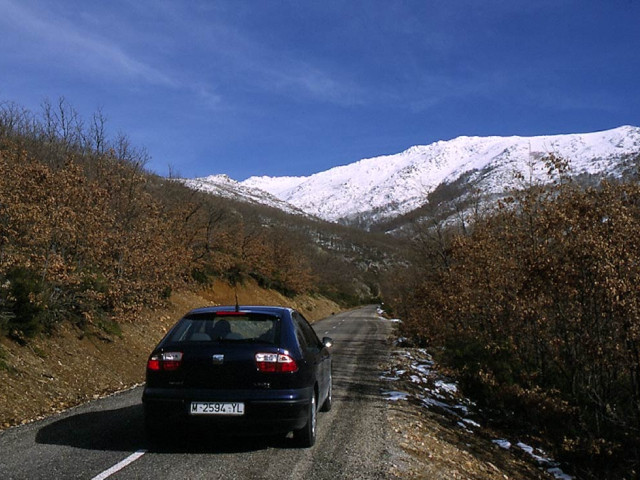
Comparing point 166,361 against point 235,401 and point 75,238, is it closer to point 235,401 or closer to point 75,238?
point 235,401

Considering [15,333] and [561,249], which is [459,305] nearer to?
[561,249]

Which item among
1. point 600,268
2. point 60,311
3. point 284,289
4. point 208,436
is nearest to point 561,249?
point 600,268

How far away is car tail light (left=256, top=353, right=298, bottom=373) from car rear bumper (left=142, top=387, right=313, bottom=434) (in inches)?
8.9

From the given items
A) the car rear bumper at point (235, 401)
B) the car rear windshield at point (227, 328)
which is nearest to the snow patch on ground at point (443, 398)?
the car rear windshield at point (227, 328)

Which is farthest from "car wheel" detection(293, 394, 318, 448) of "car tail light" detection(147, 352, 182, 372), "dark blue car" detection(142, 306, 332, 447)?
"car tail light" detection(147, 352, 182, 372)

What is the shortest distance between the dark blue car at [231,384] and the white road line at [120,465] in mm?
287

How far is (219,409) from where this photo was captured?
5.36 metres

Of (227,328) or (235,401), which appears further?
(227,328)

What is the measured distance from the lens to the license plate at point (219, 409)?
17.6 ft

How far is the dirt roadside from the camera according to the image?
8242 millimetres

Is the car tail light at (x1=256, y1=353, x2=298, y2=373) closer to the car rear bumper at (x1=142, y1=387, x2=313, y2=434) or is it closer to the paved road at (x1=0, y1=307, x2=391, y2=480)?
the car rear bumper at (x1=142, y1=387, x2=313, y2=434)

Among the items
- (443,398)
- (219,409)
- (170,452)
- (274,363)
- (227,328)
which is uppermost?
(227,328)

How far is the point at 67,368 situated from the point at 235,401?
6.83 m

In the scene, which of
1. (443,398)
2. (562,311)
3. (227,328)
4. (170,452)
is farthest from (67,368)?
(562,311)
